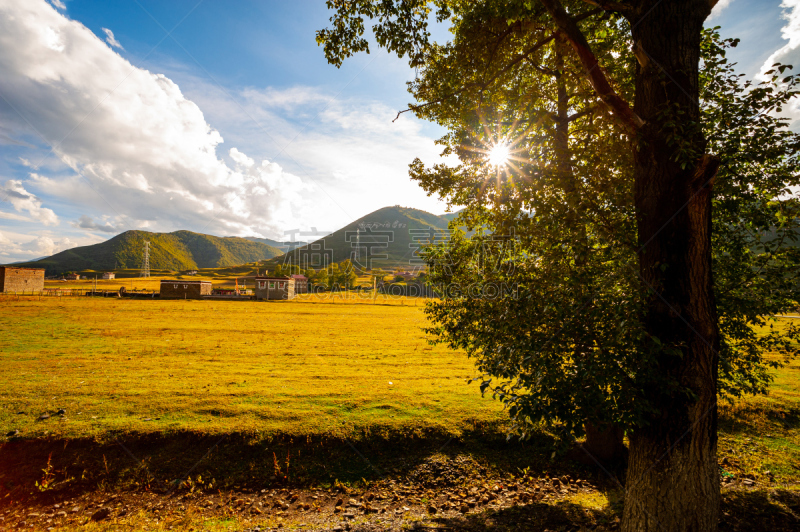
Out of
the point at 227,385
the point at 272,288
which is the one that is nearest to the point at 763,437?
the point at 227,385

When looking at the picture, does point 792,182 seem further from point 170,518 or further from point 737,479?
point 170,518

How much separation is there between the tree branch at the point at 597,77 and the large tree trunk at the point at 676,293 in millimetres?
290

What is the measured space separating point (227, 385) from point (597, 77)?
603 inches

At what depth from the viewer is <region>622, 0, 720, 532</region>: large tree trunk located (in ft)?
15.6

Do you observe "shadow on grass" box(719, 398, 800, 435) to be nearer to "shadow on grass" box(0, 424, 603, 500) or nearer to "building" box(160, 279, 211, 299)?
"shadow on grass" box(0, 424, 603, 500)

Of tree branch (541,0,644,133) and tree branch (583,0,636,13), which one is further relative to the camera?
tree branch (583,0,636,13)

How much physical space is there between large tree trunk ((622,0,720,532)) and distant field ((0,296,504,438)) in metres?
5.83

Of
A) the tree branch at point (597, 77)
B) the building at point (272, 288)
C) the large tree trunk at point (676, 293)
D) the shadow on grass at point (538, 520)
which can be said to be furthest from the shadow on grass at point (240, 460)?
the building at point (272, 288)

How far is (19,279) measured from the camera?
2768 inches

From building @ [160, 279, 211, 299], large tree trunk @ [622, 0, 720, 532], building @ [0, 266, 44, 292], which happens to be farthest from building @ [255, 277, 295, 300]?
large tree trunk @ [622, 0, 720, 532]

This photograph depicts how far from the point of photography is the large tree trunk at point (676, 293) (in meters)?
4.77

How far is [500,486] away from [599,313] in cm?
590

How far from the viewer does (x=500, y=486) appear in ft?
26.5

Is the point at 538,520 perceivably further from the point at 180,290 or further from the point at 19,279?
the point at 19,279
